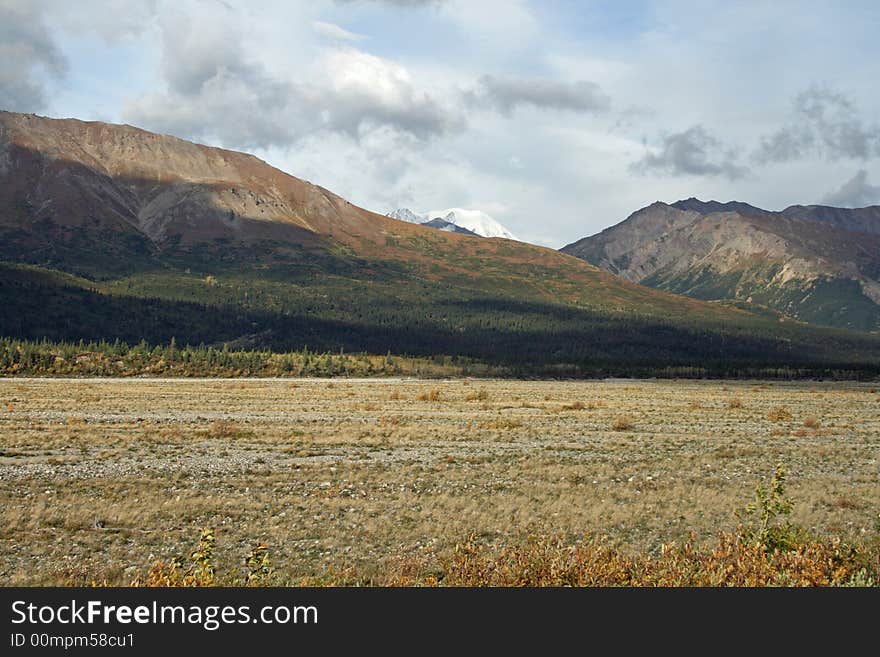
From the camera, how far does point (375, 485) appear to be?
789 inches

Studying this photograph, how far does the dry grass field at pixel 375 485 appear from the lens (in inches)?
Result: 542

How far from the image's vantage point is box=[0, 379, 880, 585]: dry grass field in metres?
13.8

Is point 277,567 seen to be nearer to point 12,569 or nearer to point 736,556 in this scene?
point 12,569

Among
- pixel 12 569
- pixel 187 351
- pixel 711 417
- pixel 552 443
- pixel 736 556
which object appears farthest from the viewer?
pixel 187 351

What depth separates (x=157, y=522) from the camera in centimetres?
1538

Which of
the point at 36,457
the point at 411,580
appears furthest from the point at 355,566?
the point at 36,457

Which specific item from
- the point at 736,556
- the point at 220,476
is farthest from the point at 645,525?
the point at 220,476

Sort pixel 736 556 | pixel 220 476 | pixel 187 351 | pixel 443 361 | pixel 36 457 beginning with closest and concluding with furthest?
1. pixel 736 556
2. pixel 220 476
3. pixel 36 457
4. pixel 187 351
5. pixel 443 361

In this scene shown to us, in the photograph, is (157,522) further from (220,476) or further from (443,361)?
(443,361)

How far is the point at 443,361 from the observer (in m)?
137

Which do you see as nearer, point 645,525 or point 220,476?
point 645,525

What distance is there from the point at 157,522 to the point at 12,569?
3.69 m

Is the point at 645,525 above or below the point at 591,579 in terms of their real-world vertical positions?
below

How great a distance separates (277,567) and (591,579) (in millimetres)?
5810
